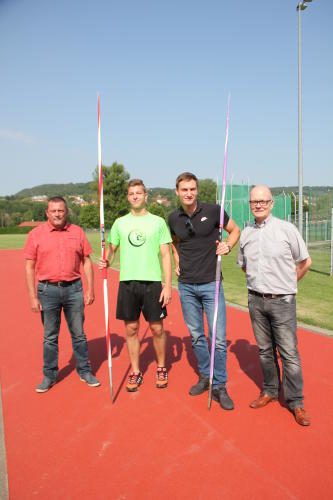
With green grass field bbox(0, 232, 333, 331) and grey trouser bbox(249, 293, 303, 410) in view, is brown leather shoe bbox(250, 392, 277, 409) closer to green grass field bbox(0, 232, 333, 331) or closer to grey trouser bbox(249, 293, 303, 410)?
grey trouser bbox(249, 293, 303, 410)

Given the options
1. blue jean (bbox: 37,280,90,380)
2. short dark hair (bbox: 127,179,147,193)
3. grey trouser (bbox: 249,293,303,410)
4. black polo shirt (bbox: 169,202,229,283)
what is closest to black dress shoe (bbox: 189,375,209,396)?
grey trouser (bbox: 249,293,303,410)

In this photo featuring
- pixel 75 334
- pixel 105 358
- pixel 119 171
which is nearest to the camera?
pixel 75 334

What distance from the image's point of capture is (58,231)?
391 cm

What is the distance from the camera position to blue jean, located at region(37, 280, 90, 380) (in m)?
3.90

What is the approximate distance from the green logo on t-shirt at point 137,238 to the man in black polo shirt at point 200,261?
0.36m

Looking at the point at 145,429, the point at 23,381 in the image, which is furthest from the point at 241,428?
the point at 23,381

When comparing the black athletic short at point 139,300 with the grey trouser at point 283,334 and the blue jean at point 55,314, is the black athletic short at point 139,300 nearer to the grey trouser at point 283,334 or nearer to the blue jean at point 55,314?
the blue jean at point 55,314

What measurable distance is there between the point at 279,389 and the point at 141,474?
186 cm

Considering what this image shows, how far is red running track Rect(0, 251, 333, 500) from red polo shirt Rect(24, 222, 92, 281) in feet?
4.29

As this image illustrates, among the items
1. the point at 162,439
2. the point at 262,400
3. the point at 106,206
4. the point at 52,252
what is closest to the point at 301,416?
the point at 262,400

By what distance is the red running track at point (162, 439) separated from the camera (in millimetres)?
2506

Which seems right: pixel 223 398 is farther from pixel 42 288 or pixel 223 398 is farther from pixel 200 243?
pixel 42 288

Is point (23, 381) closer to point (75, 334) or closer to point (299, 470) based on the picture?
point (75, 334)

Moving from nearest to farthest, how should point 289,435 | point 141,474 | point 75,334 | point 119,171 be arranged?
point 141,474 → point 289,435 → point 75,334 → point 119,171
